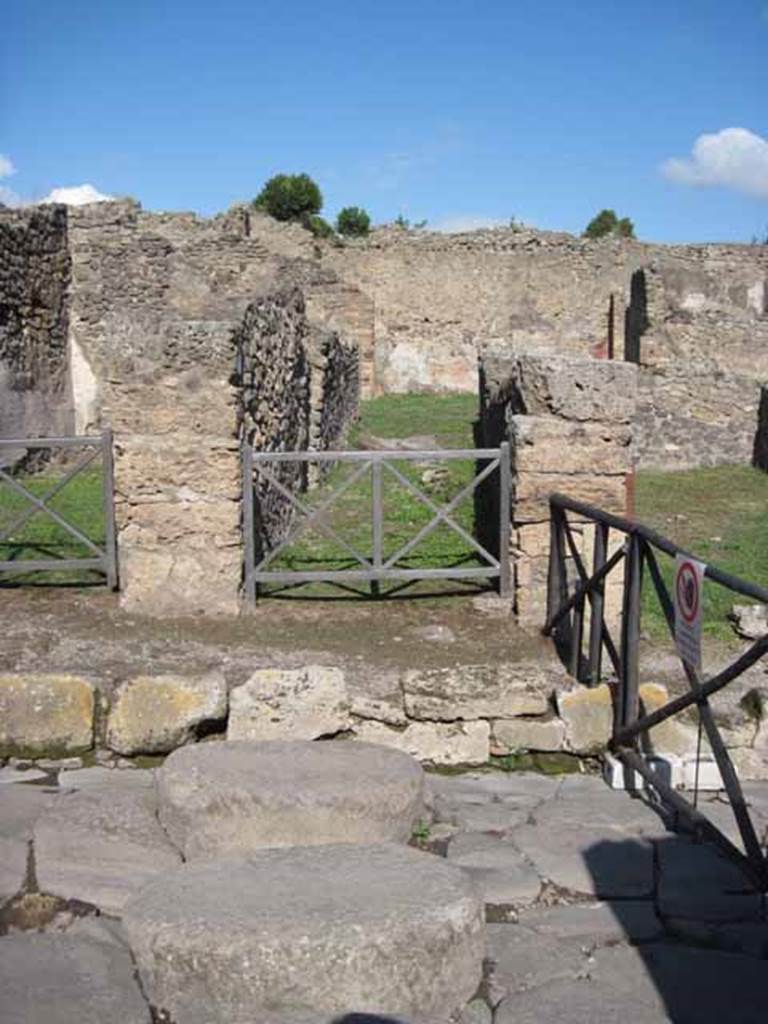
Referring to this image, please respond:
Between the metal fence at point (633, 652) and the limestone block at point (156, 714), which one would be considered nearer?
the metal fence at point (633, 652)

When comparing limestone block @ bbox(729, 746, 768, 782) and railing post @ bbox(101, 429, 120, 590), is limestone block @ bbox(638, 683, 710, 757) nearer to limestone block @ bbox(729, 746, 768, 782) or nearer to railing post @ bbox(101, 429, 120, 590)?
limestone block @ bbox(729, 746, 768, 782)

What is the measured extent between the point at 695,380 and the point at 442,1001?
11399mm

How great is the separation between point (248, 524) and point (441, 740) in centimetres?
211

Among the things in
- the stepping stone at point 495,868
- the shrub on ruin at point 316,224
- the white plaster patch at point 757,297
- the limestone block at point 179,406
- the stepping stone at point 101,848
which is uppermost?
the shrub on ruin at point 316,224

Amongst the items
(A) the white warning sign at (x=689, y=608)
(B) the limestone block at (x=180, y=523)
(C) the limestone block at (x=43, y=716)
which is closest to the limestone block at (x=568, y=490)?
(B) the limestone block at (x=180, y=523)

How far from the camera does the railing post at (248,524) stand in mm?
5871

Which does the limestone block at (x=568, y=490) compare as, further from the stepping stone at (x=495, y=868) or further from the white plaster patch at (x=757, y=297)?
the white plaster patch at (x=757, y=297)

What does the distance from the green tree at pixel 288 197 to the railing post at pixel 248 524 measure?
1386 inches

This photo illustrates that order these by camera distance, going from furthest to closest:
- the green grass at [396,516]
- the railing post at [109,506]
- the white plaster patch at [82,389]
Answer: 1. the white plaster patch at [82,389]
2. the green grass at [396,516]
3. the railing post at [109,506]

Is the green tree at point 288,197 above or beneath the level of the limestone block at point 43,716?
above

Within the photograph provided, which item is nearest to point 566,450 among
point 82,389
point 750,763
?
point 750,763

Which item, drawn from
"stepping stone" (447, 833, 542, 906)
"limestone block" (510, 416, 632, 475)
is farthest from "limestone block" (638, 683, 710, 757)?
"limestone block" (510, 416, 632, 475)

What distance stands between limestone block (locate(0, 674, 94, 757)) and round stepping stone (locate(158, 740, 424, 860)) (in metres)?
0.75

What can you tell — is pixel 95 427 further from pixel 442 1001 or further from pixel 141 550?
pixel 442 1001
